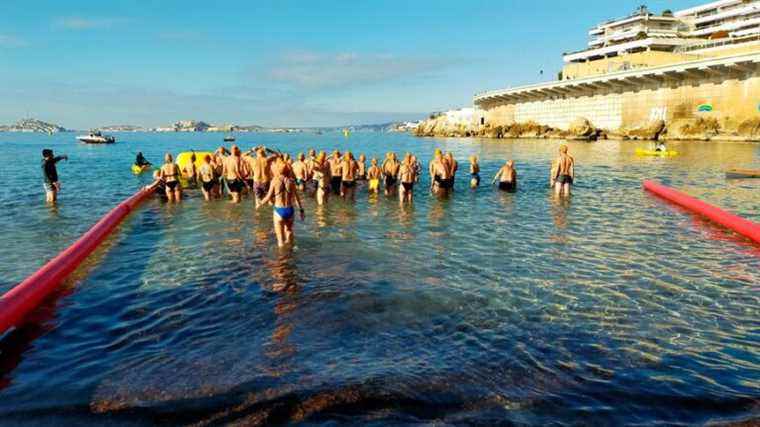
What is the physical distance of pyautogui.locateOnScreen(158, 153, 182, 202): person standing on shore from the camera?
1891 centimetres

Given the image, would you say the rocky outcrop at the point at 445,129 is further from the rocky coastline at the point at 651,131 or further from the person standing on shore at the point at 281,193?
the person standing on shore at the point at 281,193

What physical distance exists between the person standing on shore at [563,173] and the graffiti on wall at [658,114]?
44889mm

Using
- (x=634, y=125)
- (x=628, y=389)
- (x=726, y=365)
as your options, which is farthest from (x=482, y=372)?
(x=634, y=125)

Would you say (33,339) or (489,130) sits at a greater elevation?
(489,130)

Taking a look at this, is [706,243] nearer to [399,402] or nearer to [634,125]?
[399,402]

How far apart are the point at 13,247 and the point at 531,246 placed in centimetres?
1237

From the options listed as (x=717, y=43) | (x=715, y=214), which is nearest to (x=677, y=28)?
(x=717, y=43)

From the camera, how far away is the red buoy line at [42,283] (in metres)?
7.11

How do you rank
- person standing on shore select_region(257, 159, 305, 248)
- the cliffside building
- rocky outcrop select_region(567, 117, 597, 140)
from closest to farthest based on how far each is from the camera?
person standing on shore select_region(257, 159, 305, 248) → the cliffside building → rocky outcrop select_region(567, 117, 597, 140)

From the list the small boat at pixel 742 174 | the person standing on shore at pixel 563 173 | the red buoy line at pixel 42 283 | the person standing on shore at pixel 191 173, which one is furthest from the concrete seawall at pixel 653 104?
the red buoy line at pixel 42 283

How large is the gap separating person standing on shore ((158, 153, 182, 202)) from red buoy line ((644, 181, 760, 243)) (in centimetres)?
1779

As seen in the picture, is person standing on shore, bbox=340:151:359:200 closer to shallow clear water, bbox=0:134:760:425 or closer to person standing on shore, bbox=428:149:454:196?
person standing on shore, bbox=428:149:454:196

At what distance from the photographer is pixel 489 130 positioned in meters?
86.8

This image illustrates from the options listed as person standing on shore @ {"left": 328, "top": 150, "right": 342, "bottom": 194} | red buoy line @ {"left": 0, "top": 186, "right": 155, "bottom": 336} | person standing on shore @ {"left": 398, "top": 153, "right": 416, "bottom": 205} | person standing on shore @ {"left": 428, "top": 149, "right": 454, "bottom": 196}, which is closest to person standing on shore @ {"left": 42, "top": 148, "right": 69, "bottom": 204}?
red buoy line @ {"left": 0, "top": 186, "right": 155, "bottom": 336}
